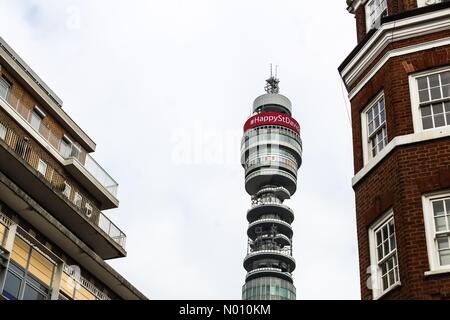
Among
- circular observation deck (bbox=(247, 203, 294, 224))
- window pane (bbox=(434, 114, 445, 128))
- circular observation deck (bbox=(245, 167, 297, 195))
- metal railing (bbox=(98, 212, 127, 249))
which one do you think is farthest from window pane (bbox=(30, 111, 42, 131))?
circular observation deck (bbox=(245, 167, 297, 195))

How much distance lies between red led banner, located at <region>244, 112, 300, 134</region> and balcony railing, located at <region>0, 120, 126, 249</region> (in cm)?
12939

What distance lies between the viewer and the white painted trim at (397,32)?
63.9ft

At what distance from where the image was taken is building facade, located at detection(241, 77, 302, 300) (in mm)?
160000

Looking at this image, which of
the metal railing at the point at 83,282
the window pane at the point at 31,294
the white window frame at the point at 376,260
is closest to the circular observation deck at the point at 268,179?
the metal railing at the point at 83,282

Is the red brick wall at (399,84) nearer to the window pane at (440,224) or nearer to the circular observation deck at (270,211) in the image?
the window pane at (440,224)

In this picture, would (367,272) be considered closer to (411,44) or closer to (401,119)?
(401,119)

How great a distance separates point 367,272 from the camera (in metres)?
17.7

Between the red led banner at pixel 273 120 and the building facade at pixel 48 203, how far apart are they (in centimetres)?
12715

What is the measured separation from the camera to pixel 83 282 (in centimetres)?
3516

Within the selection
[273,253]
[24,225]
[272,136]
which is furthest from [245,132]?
[24,225]

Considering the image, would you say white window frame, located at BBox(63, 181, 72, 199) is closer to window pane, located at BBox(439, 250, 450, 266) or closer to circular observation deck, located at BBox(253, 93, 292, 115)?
window pane, located at BBox(439, 250, 450, 266)

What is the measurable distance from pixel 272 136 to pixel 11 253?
479 ft

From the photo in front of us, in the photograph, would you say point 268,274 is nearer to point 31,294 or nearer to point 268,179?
point 268,179

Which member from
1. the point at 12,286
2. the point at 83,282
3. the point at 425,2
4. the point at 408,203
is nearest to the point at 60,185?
the point at 83,282
